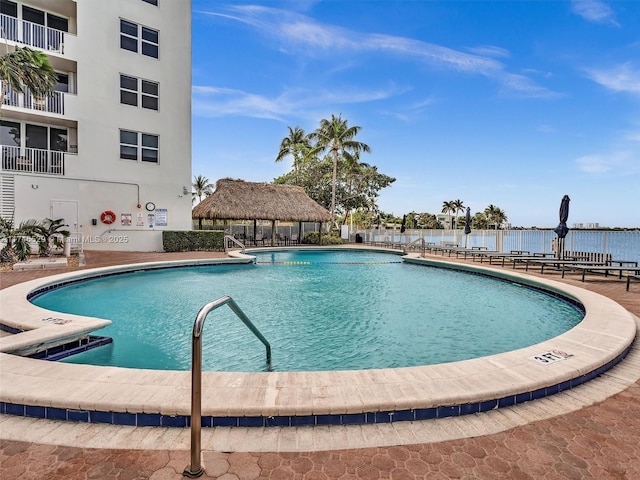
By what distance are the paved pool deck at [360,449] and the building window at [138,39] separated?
18495 millimetres

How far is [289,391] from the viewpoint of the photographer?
2949 mm

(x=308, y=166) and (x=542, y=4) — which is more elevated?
(x=542, y=4)

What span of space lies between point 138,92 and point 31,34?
419 centimetres

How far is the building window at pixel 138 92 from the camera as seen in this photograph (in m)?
16.4

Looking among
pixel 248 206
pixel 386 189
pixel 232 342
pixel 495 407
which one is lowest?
pixel 232 342

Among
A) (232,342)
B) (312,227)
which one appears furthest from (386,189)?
(232,342)

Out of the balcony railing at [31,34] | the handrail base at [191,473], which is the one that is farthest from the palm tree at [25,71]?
the handrail base at [191,473]

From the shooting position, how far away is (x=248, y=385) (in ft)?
9.98

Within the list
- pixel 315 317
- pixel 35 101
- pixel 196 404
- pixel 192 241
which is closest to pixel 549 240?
pixel 315 317

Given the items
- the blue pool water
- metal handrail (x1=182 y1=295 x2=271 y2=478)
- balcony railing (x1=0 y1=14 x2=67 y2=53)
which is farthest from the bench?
balcony railing (x1=0 y1=14 x2=67 y2=53)

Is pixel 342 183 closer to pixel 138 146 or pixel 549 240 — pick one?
pixel 138 146

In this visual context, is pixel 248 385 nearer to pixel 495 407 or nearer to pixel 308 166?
pixel 495 407

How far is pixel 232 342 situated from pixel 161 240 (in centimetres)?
1382

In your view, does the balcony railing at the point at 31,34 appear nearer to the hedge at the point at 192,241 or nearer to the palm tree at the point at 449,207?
the hedge at the point at 192,241
